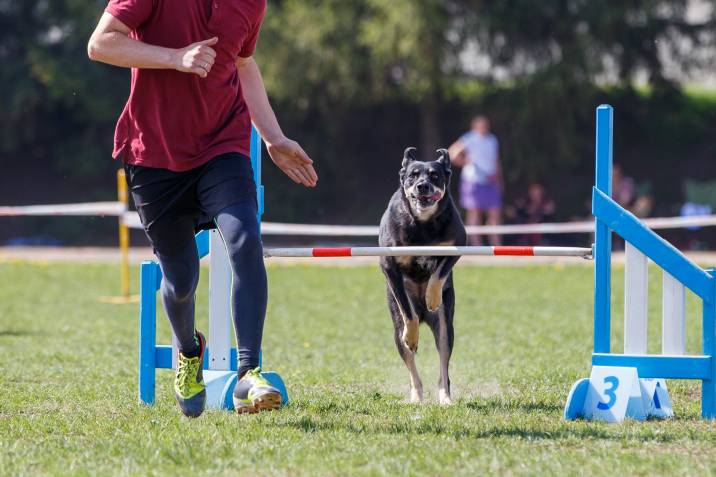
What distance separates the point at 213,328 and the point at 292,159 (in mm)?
1175

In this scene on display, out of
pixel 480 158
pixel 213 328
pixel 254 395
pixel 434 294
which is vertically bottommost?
pixel 254 395

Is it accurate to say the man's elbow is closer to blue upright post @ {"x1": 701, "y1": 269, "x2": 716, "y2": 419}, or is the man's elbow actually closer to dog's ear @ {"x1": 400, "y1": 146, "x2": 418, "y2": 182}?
dog's ear @ {"x1": 400, "y1": 146, "x2": 418, "y2": 182}

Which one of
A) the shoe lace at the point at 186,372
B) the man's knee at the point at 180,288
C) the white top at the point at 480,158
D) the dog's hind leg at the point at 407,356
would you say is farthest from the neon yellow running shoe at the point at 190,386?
the white top at the point at 480,158

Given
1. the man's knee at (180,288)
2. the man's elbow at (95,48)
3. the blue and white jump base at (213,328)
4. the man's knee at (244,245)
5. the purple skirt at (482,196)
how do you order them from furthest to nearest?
1. the purple skirt at (482,196)
2. the blue and white jump base at (213,328)
3. the man's knee at (180,288)
4. the man's knee at (244,245)
5. the man's elbow at (95,48)

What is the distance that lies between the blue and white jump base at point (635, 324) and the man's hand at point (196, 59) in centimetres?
187

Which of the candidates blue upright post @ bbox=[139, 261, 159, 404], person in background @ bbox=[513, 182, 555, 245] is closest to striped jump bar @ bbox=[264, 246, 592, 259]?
blue upright post @ bbox=[139, 261, 159, 404]

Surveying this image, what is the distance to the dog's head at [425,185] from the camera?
19.0 feet

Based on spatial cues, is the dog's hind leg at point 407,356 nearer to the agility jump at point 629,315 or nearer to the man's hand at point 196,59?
the agility jump at point 629,315

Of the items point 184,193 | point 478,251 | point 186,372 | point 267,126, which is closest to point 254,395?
point 186,372

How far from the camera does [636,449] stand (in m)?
4.02

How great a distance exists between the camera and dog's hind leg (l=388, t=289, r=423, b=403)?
583 cm

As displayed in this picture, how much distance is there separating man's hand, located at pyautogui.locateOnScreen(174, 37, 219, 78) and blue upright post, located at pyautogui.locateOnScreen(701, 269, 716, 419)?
2.32 meters

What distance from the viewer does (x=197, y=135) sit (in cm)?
421

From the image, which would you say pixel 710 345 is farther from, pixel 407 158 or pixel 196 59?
pixel 196 59
